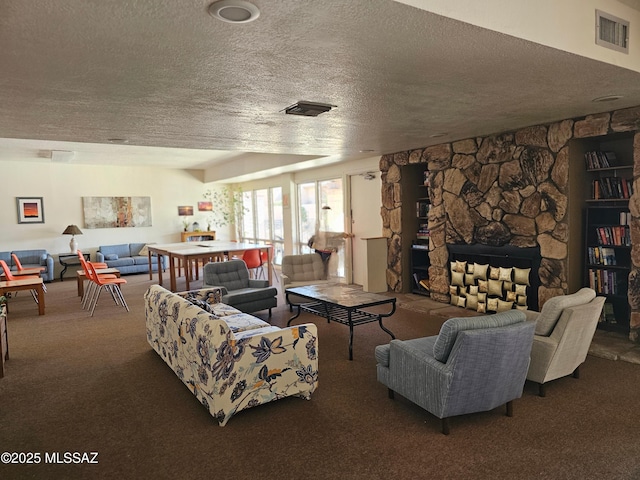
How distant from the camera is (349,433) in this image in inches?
108

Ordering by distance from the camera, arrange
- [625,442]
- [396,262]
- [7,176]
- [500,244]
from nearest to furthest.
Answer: [625,442] < [500,244] < [396,262] < [7,176]

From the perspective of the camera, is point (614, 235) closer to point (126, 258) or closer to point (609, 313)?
point (609, 313)

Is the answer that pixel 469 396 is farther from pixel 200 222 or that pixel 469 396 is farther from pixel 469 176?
pixel 200 222

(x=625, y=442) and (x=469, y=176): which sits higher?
(x=469, y=176)

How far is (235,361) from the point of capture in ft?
9.30

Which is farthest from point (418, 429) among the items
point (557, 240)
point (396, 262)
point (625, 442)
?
point (396, 262)

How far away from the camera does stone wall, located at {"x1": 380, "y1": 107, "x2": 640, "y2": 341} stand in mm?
4145

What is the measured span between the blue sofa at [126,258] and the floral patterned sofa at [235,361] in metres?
7.16

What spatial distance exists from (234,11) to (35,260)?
9799mm

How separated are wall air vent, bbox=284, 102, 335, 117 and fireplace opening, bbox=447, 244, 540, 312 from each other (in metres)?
3.00

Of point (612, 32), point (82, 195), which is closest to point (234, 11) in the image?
point (612, 32)

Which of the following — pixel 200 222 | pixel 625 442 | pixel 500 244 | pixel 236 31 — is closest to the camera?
pixel 236 31

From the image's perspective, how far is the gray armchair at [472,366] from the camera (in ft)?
8.41

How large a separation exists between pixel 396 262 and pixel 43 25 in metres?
5.71
